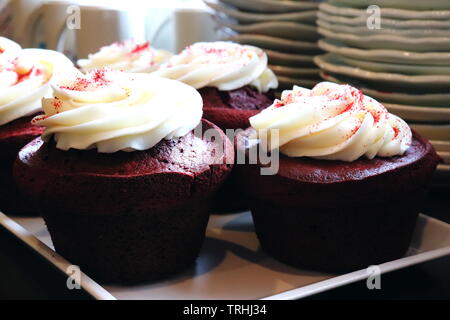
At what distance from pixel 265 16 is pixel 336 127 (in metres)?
0.76

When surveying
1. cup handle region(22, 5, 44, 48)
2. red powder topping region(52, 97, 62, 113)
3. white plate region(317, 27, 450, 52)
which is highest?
white plate region(317, 27, 450, 52)

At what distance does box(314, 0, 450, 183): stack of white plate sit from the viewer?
146 centimetres

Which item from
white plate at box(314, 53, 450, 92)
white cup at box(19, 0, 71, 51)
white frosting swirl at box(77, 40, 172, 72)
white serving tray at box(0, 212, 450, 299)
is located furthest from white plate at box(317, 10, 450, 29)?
white cup at box(19, 0, 71, 51)

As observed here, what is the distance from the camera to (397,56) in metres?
1.49

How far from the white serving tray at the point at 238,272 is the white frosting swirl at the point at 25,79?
265mm

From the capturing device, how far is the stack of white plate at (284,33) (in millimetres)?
1859

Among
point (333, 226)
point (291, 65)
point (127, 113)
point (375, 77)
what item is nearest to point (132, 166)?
point (127, 113)

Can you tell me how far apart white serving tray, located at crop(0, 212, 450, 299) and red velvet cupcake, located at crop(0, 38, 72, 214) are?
6.8 inches

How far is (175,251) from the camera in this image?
1.23m

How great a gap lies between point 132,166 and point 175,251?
0.64ft

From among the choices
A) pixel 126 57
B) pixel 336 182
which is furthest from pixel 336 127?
pixel 126 57

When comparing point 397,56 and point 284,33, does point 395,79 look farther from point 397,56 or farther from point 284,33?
point 284,33

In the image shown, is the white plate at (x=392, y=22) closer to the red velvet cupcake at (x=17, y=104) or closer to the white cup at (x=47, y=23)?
the red velvet cupcake at (x=17, y=104)

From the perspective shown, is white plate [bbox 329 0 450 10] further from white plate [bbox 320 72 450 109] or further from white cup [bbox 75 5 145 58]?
white cup [bbox 75 5 145 58]
